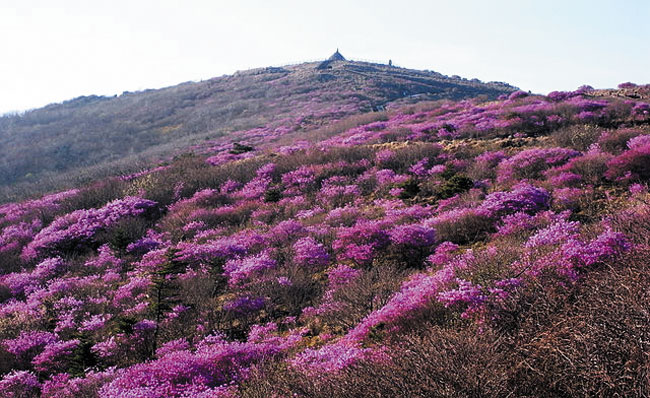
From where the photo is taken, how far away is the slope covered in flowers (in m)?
3.52

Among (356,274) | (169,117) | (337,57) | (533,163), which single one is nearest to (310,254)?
(356,274)

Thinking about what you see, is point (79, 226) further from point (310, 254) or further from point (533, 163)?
point (533, 163)

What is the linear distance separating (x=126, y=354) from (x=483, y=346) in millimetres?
5873

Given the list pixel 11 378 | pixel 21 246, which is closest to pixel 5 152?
pixel 21 246

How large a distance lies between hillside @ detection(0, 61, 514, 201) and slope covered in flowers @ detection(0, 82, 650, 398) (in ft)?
53.5

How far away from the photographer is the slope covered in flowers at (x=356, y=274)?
3.52m

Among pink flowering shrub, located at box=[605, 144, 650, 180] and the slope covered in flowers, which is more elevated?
pink flowering shrub, located at box=[605, 144, 650, 180]

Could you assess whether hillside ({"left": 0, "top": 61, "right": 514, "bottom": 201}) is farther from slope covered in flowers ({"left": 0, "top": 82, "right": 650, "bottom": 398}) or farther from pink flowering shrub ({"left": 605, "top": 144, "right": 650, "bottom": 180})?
pink flowering shrub ({"left": 605, "top": 144, "right": 650, "bottom": 180})

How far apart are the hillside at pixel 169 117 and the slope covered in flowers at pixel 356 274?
16295mm

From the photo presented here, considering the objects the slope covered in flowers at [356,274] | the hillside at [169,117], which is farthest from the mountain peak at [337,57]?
the slope covered in flowers at [356,274]

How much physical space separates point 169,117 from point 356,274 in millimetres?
54617

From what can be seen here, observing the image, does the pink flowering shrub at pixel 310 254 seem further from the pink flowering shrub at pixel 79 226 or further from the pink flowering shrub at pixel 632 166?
the pink flowering shrub at pixel 79 226

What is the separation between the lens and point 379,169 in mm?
16281

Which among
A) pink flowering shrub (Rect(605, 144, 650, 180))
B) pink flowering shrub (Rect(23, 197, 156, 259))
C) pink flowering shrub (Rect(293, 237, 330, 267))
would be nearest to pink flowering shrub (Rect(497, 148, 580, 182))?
pink flowering shrub (Rect(605, 144, 650, 180))
